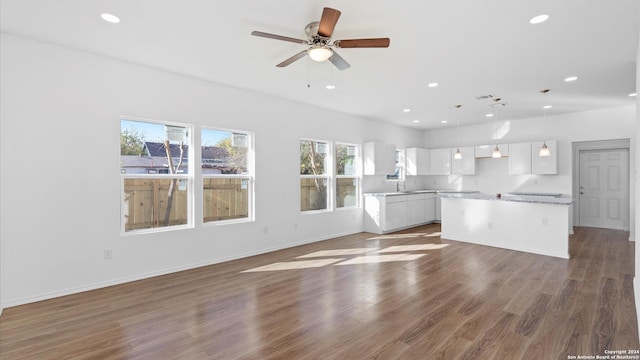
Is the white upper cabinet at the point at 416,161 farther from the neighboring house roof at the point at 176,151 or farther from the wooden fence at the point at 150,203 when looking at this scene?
the wooden fence at the point at 150,203

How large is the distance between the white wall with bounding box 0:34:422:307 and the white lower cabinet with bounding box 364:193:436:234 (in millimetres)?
3439

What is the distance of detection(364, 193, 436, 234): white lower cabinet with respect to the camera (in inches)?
278

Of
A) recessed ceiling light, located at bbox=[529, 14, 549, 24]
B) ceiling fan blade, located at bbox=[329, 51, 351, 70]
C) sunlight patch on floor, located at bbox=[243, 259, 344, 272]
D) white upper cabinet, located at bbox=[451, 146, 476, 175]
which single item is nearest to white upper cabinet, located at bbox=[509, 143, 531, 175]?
white upper cabinet, located at bbox=[451, 146, 476, 175]

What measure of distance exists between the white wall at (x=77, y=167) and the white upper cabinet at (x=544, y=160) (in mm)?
6788

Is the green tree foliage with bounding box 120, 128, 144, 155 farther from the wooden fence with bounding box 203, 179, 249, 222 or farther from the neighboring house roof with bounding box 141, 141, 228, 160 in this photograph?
the wooden fence with bounding box 203, 179, 249, 222

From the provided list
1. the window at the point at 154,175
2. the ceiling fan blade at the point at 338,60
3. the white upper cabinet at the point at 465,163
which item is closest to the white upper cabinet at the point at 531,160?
the white upper cabinet at the point at 465,163

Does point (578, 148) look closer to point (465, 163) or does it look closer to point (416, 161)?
point (465, 163)

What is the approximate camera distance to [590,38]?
3.20m

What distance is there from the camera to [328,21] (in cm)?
242

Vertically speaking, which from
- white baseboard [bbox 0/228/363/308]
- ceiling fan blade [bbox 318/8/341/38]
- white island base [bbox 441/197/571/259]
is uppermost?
ceiling fan blade [bbox 318/8/341/38]

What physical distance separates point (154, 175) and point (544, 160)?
26.4ft

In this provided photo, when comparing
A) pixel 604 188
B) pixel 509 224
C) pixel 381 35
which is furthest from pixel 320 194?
pixel 604 188

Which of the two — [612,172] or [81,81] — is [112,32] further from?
[612,172]

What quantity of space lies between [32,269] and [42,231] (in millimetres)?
415
